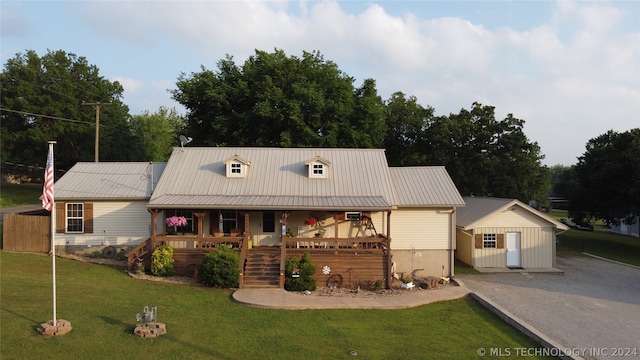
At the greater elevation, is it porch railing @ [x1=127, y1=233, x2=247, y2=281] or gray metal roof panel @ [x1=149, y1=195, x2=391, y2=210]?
gray metal roof panel @ [x1=149, y1=195, x2=391, y2=210]

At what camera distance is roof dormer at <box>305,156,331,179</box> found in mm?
21672

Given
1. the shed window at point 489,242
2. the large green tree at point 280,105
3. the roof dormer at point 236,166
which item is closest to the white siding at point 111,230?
the roof dormer at point 236,166

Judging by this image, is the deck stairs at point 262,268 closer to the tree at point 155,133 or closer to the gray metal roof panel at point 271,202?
the gray metal roof panel at point 271,202

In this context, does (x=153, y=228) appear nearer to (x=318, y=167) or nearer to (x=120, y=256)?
(x=120, y=256)

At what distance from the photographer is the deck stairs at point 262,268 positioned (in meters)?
17.1

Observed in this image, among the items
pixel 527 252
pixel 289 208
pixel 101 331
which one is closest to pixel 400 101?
pixel 527 252

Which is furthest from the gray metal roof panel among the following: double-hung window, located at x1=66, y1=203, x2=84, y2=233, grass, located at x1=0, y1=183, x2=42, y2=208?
grass, located at x1=0, y1=183, x2=42, y2=208

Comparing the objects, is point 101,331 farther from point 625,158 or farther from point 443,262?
point 625,158

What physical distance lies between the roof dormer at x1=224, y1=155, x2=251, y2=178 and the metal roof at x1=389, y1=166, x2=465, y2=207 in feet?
25.9

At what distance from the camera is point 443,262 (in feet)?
66.5

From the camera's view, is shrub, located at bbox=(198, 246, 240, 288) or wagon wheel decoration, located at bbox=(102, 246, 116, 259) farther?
wagon wheel decoration, located at bbox=(102, 246, 116, 259)

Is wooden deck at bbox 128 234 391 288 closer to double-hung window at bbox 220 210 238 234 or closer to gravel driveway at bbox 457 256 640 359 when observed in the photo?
double-hung window at bbox 220 210 238 234

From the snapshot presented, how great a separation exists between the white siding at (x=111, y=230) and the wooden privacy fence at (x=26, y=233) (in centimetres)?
83

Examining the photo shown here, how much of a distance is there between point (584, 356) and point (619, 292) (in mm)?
9532
